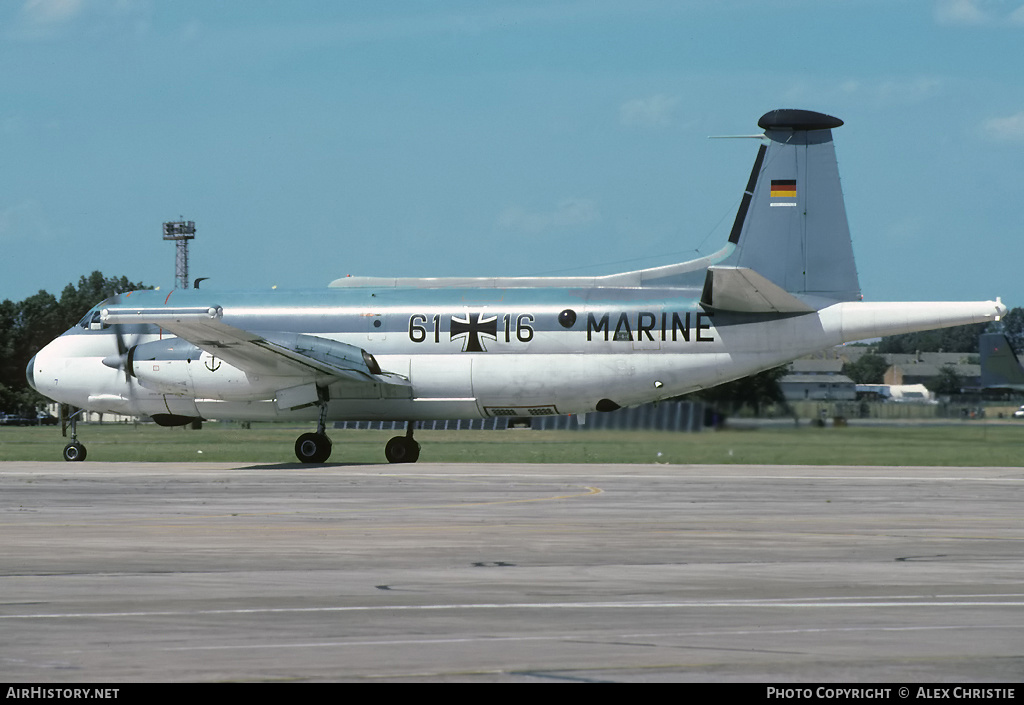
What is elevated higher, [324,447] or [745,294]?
[745,294]

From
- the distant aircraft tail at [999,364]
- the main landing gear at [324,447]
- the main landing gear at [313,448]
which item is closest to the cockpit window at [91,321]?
the main landing gear at [324,447]

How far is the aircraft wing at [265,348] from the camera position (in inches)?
1220

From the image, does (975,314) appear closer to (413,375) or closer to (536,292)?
(536,292)

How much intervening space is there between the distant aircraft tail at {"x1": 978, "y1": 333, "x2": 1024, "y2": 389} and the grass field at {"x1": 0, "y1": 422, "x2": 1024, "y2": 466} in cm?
1113

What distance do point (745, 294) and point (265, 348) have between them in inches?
498

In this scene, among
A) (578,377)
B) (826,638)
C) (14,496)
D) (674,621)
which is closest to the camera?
(826,638)

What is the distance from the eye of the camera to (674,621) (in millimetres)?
9492

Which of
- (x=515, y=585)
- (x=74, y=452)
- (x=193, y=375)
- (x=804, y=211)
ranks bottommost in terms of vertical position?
(x=515, y=585)

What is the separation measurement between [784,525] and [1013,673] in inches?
400

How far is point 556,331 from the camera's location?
34.2 meters

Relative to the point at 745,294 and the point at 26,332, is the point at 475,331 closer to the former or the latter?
the point at 745,294

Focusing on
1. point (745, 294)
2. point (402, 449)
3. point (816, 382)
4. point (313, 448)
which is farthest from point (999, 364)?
point (313, 448)

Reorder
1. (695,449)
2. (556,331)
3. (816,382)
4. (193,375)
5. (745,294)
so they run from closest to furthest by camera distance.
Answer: (695,449), (745,294), (556,331), (193,375), (816,382)
